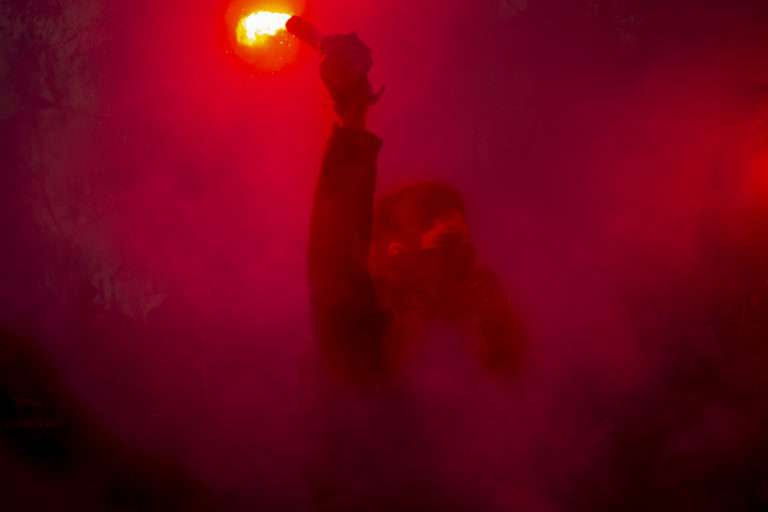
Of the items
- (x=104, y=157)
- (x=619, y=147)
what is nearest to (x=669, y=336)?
(x=619, y=147)

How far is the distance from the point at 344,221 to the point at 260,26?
109 cm

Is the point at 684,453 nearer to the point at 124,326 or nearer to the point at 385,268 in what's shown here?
the point at 385,268

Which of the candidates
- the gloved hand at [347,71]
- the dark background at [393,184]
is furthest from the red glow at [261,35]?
the dark background at [393,184]

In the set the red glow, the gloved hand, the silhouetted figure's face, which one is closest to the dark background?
the silhouetted figure's face

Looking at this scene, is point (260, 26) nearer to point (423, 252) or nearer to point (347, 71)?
point (347, 71)

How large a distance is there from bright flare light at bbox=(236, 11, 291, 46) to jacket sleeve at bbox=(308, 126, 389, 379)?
0.84m

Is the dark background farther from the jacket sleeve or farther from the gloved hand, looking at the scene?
the gloved hand

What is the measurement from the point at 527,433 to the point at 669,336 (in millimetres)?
1317

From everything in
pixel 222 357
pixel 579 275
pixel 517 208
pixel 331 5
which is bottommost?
pixel 222 357

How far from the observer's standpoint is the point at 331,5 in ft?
12.5

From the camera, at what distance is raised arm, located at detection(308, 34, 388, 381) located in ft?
6.23

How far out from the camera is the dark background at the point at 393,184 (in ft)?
11.0

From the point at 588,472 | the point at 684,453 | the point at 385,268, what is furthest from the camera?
the point at 684,453

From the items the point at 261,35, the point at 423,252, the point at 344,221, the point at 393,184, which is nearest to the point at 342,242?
the point at 344,221
